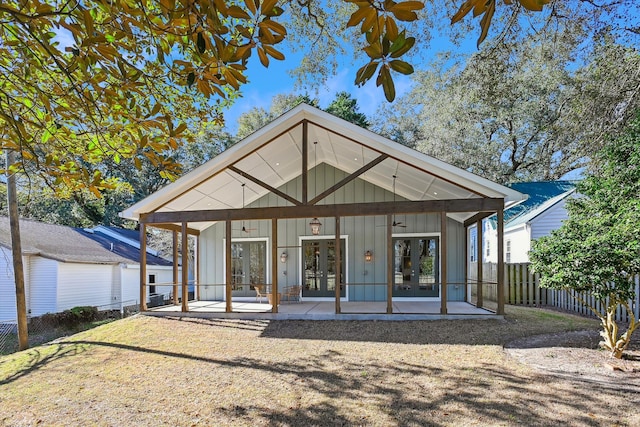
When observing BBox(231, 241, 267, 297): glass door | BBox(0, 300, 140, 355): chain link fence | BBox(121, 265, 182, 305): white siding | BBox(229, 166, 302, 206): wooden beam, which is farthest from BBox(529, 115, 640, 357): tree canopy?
BBox(121, 265, 182, 305): white siding

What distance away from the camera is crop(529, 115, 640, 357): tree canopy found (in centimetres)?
540

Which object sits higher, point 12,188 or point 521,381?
point 12,188

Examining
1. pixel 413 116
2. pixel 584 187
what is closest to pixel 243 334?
pixel 584 187

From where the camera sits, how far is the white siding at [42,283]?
14555mm

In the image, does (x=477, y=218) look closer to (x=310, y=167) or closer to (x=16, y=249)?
(x=310, y=167)

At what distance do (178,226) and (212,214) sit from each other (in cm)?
215

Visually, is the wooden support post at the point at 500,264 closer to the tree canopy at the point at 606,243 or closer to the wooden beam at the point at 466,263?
the tree canopy at the point at 606,243

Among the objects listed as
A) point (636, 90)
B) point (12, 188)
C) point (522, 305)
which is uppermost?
point (636, 90)

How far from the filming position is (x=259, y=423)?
13.4ft

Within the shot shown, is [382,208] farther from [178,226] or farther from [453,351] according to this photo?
[178,226]

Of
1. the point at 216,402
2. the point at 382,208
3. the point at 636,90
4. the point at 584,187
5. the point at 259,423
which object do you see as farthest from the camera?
the point at 382,208

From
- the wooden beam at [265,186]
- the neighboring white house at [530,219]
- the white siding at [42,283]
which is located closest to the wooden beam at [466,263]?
the neighboring white house at [530,219]

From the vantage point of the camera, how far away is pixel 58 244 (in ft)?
53.0

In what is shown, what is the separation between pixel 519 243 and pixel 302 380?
12038mm
